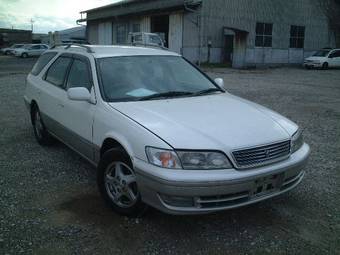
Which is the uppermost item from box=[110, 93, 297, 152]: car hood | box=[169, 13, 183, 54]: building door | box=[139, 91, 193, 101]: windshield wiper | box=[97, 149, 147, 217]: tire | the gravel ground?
box=[169, 13, 183, 54]: building door

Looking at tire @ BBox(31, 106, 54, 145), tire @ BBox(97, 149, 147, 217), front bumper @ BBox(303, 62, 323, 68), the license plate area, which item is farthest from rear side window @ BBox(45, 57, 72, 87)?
front bumper @ BBox(303, 62, 323, 68)

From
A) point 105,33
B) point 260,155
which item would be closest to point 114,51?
point 260,155

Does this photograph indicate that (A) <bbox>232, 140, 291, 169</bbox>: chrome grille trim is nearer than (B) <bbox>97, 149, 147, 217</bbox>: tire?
Yes

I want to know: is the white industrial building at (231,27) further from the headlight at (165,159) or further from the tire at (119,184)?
the headlight at (165,159)

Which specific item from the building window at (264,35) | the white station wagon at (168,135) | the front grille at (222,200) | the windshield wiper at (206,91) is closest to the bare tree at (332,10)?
the building window at (264,35)

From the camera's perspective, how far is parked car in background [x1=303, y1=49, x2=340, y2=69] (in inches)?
1079

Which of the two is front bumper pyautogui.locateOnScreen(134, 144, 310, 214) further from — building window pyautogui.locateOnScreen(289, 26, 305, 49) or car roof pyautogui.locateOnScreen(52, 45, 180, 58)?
building window pyautogui.locateOnScreen(289, 26, 305, 49)

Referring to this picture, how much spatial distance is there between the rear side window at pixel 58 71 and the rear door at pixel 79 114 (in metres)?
0.19

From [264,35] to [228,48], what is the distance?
3.56 m

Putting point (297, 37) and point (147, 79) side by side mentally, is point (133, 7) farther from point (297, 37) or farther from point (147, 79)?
point (147, 79)

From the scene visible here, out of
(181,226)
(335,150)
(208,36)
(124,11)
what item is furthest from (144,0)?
(181,226)

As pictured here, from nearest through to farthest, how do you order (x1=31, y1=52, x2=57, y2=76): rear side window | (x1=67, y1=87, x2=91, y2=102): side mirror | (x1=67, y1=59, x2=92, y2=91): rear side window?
(x1=67, y1=87, x2=91, y2=102): side mirror → (x1=67, y1=59, x2=92, y2=91): rear side window → (x1=31, y1=52, x2=57, y2=76): rear side window

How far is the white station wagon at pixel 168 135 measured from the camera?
3.04 meters

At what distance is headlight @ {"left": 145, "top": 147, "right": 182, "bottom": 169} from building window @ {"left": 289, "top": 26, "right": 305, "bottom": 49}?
30759mm
